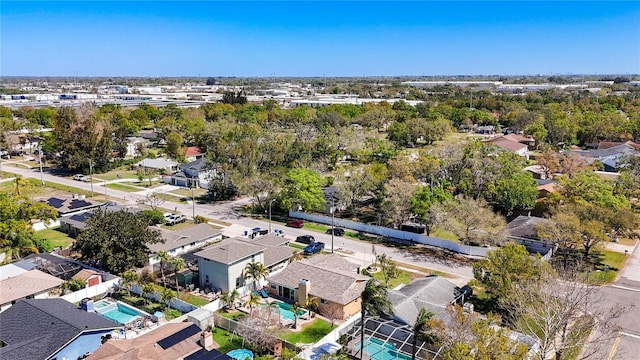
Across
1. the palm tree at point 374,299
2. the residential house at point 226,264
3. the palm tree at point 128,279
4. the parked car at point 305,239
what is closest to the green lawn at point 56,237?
the palm tree at point 128,279

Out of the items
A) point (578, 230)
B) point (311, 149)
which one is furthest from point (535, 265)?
point (311, 149)

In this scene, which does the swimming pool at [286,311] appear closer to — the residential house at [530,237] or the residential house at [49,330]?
the residential house at [49,330]

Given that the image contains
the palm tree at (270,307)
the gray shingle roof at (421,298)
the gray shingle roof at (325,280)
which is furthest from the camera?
the gray shingle roof at (325,280)

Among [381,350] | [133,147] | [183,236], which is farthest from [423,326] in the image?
[133,147]

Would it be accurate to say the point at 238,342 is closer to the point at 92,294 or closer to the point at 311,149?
the point at 92,294

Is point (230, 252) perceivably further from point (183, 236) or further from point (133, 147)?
point (133, 147)

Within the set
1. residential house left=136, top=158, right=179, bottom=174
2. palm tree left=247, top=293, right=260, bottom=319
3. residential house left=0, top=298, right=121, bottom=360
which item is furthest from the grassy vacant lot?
palm tree left=247, top=293, right=260, bottom=319
